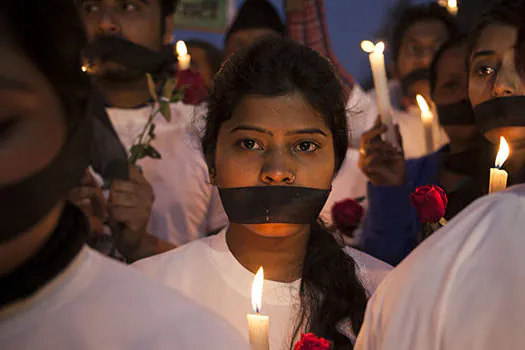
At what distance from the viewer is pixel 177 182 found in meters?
3.24

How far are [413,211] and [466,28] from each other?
3.01 feet

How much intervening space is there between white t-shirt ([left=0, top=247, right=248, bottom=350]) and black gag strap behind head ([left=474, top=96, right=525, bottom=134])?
4.77 ft

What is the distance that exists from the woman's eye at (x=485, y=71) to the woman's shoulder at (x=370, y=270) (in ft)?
2.47

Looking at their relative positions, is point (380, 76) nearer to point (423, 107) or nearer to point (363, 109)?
point (423, 107)

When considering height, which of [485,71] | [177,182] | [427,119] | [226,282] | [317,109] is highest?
[485,71]

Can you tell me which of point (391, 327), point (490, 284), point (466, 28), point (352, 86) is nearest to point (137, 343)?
point (391, 327)

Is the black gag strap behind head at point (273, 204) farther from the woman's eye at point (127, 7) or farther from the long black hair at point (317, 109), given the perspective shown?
the woman's eye at point (127, 7)

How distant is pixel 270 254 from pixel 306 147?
355 millimetres

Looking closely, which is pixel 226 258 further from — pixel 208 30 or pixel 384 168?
pixel 208 30

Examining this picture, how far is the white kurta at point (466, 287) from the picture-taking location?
118 cm

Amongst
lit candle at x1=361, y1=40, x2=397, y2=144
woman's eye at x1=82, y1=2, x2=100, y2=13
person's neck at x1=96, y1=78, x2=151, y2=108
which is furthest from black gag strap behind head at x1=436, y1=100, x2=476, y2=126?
woman's eye at x1=82, y1=2, x2=100, y2=13

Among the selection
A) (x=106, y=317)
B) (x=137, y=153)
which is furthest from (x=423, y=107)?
(x=106, y=317)

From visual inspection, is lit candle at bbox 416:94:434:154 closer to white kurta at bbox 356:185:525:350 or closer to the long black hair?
the long black hair

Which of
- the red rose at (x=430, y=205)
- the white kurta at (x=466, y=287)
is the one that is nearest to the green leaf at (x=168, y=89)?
the red rose at (x=430, y=205)
